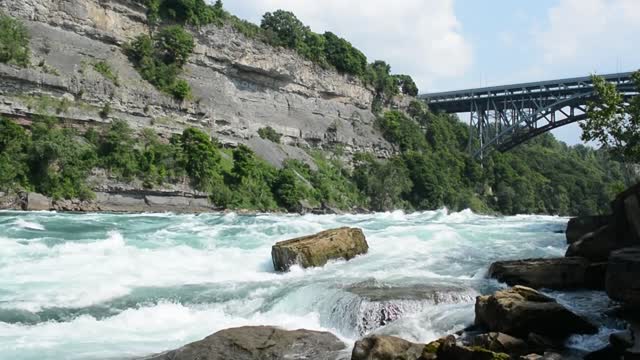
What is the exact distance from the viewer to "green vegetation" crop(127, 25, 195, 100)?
143ft

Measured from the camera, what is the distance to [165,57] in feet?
151

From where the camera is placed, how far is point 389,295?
9.73 meters

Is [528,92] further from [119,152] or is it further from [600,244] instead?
[600,244]

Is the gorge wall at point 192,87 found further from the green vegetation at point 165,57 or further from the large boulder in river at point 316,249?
the large boulder in river at point 316,249

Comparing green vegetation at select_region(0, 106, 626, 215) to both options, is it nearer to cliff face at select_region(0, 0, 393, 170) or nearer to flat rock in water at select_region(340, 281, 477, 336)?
cliff face at select_region(0, 0, 393, 170)

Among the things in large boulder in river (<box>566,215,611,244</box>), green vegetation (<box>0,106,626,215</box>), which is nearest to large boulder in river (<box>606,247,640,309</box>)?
large boulder in river (<box>566,215,611,244</box>)

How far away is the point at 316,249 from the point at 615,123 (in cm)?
907

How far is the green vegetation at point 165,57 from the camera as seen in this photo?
43.7 m

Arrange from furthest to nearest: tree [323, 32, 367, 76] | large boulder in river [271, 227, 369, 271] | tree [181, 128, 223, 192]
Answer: tree [323, 32, 367, 76]
tree [181, 128, 223, 192]
large boulder in river [271, 227, 369, 271]

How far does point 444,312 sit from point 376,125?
56.7 metres

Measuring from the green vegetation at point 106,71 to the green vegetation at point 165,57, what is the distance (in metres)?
2.93

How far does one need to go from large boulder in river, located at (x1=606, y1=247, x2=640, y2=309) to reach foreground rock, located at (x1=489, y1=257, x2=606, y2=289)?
9.06 ft

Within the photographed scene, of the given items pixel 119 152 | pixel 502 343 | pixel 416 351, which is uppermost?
pixel 119 152

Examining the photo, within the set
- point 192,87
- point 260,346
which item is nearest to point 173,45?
point 192,87
